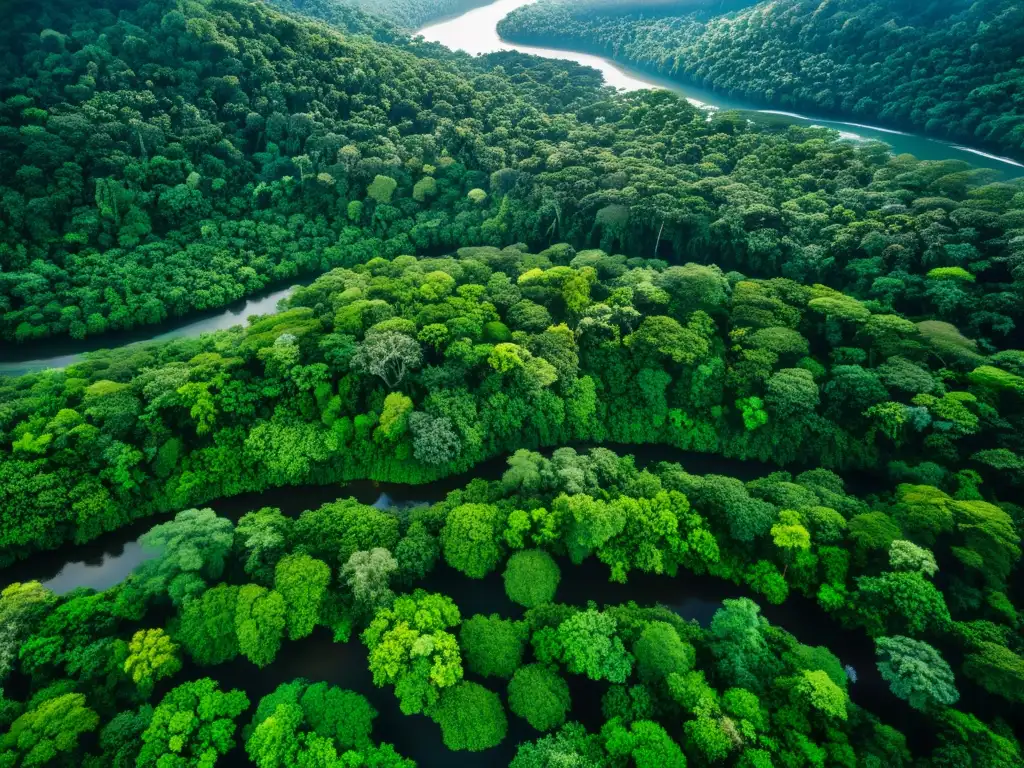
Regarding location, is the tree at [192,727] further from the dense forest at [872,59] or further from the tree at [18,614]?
the dense forest at [872,59]

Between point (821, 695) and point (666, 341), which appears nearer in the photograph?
point (821, 695)

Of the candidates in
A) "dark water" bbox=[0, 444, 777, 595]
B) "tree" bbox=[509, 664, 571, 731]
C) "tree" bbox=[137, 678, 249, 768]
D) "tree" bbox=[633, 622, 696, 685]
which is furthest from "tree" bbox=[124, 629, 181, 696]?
"tree" bbox=[633, 622, 696, 685]

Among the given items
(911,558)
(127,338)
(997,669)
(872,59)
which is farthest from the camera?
(872,59)

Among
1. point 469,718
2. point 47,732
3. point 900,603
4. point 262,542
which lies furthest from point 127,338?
point 900,603

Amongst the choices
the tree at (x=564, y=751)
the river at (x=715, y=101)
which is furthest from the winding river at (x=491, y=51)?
the tree at (x=564, y=751)

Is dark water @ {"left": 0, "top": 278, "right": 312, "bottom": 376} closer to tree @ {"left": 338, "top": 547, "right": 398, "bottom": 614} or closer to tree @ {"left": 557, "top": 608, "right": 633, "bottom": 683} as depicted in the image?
tree @ {"left": 338, "top": 547, "right": 398, "bottom": 614}

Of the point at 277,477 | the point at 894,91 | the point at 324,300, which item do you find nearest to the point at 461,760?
the point at 277,477

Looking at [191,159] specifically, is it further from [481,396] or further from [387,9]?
[387,9]
